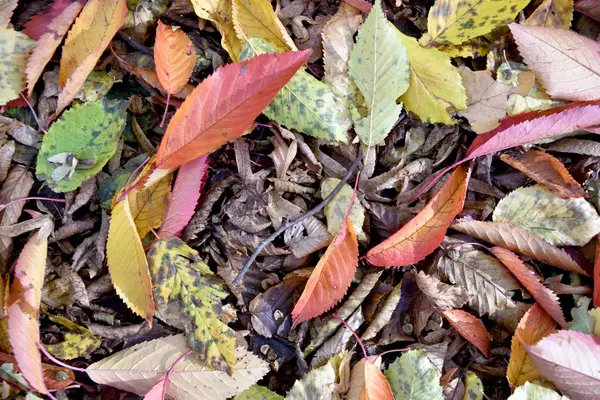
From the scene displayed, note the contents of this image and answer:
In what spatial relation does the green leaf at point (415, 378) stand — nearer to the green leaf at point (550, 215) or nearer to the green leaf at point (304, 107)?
the green leaf at point (550, 215)

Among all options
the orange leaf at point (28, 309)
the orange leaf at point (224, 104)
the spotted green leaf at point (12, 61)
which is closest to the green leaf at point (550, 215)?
the orange leaf at point (224, 104)

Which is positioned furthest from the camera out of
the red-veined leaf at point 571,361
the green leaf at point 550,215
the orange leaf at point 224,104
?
the green leaf at point 550,215

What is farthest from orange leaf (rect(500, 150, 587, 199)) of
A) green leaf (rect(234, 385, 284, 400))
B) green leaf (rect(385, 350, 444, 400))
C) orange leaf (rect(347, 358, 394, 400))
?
green leaf (rect(234, 385, 284, 400))

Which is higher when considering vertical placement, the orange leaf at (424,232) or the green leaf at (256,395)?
the orange leaf at (424,232)

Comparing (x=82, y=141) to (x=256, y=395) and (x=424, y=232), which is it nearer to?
(x=256, y=395)

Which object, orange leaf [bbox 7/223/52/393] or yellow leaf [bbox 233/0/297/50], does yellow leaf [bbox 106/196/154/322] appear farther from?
yellow leaf [bbox 233/0/297/50]

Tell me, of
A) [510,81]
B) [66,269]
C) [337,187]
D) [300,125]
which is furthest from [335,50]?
[66,269]
